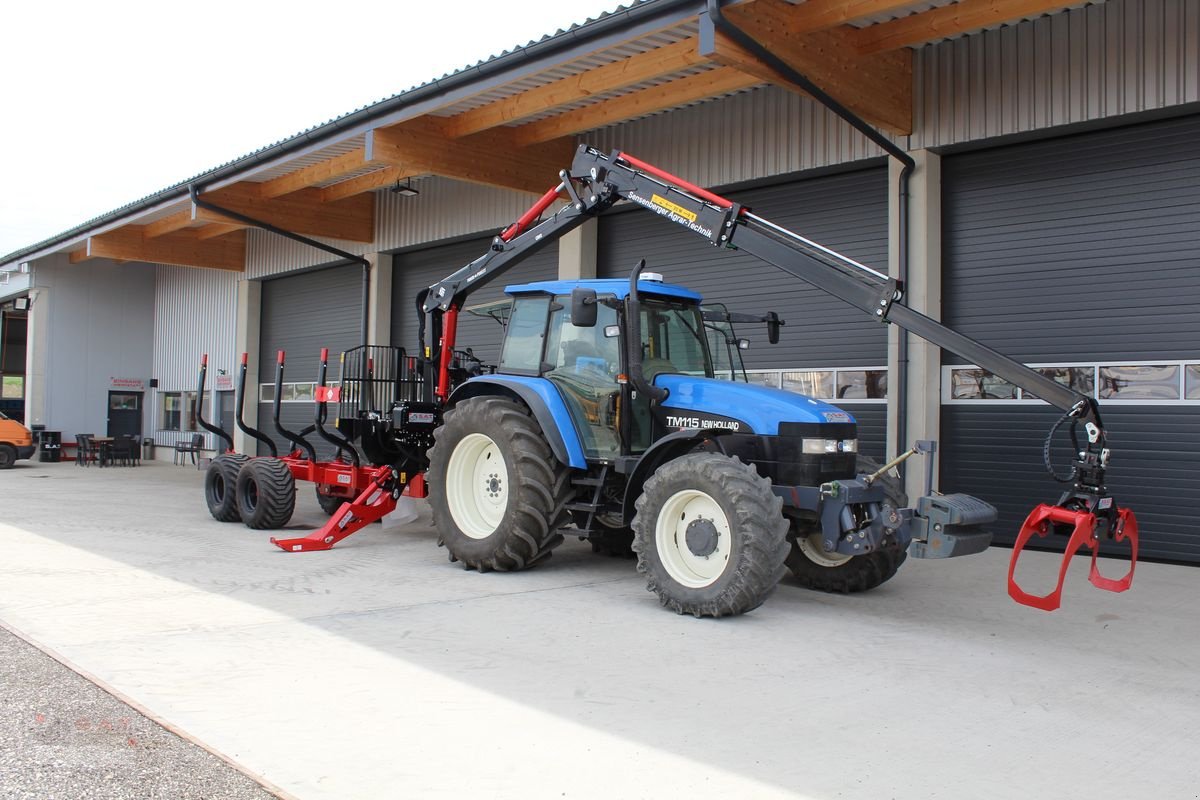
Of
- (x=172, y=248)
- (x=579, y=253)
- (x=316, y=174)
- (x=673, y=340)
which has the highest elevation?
(x=316, y=174)

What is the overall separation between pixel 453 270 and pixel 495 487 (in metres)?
8.77

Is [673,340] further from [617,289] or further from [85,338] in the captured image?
[85,338]

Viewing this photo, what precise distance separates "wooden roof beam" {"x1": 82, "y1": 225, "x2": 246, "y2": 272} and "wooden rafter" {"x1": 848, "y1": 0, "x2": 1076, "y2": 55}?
15.5 m

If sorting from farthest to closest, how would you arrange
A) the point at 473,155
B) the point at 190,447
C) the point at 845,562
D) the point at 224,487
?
the point at 190,447 < the point at 473,155 < the point at 224,487 < the point at 845,562

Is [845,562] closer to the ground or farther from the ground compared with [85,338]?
closer to the ground

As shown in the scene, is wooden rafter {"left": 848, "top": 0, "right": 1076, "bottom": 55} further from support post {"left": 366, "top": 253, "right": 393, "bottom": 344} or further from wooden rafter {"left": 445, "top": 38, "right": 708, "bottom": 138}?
support post {"left": 366, "top": 253, "right": 393, "bottom": 344}

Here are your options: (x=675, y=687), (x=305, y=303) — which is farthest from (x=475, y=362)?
(x=305, y=303)

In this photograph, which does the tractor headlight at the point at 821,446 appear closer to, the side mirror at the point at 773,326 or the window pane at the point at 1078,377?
the side mirror at the point at 773,326

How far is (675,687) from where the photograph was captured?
492 cm

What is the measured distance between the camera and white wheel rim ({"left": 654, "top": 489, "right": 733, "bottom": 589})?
6.43 meters

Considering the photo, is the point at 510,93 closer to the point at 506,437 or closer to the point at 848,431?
the point at 506,437

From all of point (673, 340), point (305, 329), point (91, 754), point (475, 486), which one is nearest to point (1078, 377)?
point (673, 340)

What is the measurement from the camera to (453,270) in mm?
16359

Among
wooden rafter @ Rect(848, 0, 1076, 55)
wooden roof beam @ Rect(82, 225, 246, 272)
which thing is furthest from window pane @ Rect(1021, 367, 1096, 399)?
wooden roof beam @ Rect(82, 225, 246, 272)
